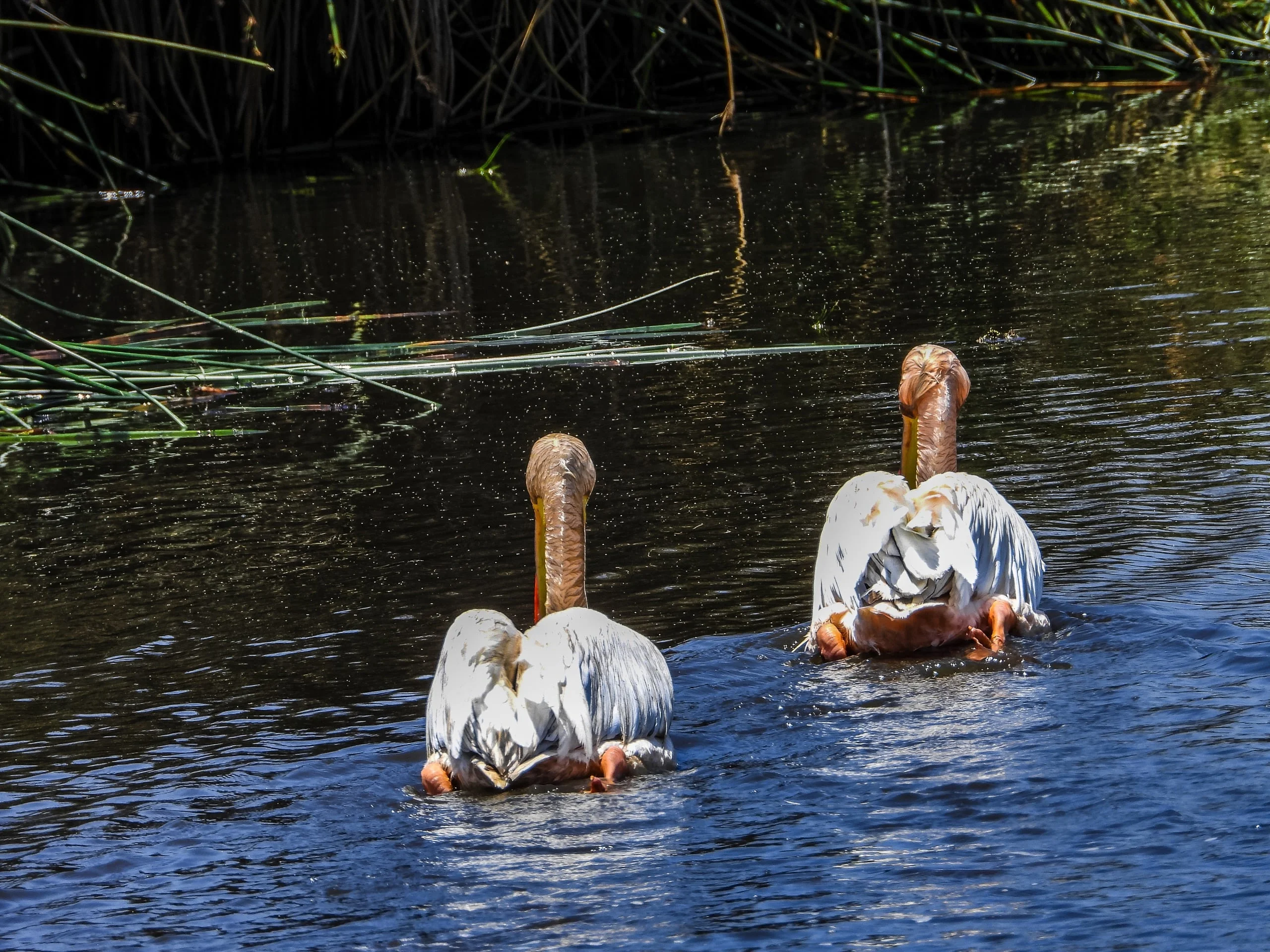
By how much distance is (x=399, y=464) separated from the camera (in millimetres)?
7215

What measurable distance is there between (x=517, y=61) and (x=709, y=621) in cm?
1156

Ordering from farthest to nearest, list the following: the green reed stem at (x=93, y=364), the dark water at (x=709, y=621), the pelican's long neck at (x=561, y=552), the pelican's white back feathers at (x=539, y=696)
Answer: the green reed stem at (x=93, y=364) → the pelican's long neck at (x=561, y=552) → the pelican's white back feathers at (x=539, y=696) → the dark water at (x=709, y=621)

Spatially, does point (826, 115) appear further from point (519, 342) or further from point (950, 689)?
point (950, 689)

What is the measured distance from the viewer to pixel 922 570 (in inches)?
191

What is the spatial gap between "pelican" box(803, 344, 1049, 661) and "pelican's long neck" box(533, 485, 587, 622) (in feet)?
2.28

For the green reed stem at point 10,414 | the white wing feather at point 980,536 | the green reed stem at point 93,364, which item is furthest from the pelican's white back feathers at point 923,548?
the green reed stem at point 10,414

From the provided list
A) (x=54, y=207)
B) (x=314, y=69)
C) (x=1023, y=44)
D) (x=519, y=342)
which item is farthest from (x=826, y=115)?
(x=519, y=342)

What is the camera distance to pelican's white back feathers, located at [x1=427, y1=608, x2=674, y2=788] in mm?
4094

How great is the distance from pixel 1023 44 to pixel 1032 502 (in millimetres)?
12664

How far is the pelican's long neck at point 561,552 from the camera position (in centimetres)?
477

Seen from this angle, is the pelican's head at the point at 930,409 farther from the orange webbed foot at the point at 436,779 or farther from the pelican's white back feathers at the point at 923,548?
the orange webbed foot at the point at 436,779

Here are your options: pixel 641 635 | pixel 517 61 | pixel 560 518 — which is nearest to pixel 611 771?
pixel 641 635

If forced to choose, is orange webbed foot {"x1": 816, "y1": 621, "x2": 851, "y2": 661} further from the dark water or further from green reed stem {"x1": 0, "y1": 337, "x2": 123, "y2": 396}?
green reed stem {"x1": 0, "y1": 337, "x2": 123, "y2": 396}

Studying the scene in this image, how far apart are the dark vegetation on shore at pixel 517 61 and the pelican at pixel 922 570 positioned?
9876mm
